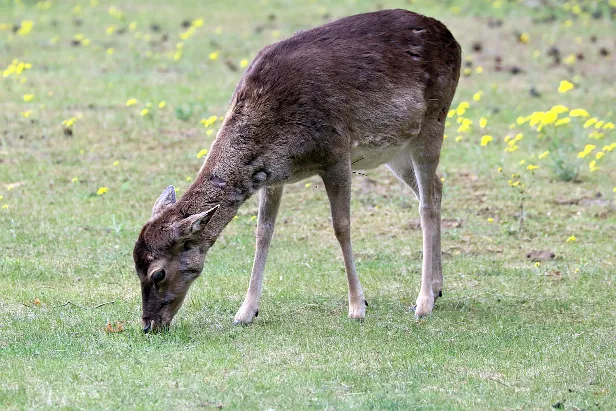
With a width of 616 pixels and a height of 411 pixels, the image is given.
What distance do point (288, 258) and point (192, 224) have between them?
274 centimetres

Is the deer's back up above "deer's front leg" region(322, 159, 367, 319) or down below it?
above

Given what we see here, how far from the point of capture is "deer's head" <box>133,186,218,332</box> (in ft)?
24.8

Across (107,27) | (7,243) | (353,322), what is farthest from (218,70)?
(353,322)

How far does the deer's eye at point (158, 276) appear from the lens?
7598 mm

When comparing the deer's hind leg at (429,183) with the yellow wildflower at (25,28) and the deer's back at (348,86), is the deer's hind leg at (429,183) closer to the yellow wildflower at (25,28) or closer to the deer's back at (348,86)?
the deer's back at (348,86)

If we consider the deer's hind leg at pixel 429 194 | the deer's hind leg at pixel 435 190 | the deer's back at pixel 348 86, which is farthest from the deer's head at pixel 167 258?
the deer's hind leg at pixel 435 190

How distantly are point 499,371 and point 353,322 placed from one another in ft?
5.07

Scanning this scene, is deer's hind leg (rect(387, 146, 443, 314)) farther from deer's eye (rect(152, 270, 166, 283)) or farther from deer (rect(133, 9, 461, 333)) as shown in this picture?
deer's eye (rect(152, 270, 166, 283))

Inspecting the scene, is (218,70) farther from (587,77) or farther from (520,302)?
(520,302)

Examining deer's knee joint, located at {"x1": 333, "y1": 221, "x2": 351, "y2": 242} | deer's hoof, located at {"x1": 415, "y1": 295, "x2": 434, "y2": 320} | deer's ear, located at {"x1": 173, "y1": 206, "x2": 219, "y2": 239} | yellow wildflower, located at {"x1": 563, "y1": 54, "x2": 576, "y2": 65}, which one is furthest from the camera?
yellow wildflower, located at {"x1": 563, "y1": 54, "x2": 576, "y2": 65}

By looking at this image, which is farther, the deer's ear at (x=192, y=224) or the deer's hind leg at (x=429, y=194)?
the deer's hind leg at (x=429, y=194)

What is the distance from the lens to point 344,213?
838 centimetres

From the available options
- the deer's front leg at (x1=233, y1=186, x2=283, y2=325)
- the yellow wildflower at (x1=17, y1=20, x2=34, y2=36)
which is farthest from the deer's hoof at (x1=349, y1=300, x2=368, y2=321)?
the yellow wildflower at (x1=17, y1=20, x2=34, y2=36)

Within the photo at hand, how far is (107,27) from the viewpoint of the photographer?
19797mm
